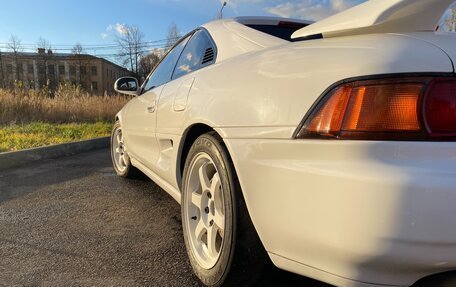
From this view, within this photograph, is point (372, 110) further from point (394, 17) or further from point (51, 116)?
point (51, 116)

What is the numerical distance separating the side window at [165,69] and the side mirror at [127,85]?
408mm

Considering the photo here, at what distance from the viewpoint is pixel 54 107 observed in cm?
1288

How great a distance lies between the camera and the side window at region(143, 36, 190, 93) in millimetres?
3635

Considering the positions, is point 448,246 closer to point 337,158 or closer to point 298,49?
point 337,158

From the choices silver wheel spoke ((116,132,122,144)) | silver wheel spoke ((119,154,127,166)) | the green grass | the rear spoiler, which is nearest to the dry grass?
the green grass

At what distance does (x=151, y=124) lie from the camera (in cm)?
346

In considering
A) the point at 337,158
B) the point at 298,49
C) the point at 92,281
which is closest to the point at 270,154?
the point at 337,158

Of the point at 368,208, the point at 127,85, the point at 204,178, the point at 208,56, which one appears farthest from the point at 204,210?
the point at 127,85

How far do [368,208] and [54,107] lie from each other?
42.6 feet

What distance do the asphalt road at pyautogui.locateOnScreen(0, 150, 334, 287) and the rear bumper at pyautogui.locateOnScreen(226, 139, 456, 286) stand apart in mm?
851

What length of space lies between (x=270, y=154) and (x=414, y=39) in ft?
2.36

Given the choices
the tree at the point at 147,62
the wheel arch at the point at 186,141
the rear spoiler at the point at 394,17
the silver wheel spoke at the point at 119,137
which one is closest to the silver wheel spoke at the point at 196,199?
the wheel arch at the point at 186,141

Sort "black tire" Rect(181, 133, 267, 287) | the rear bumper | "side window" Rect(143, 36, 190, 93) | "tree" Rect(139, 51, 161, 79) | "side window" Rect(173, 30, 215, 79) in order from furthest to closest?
"tree" Rect(139, 51, 161, 79), "side window" Rect(143, 36, 190, 93), "side window" Rect(173, 30, 215, 79), "black tire" Rect(181, 133, 267, 287), the rear bumper

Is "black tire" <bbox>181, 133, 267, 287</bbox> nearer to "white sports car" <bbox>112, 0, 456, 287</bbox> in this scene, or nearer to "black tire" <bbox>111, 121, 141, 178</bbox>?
"white sports car" <bbox>112, 0, 456, 287</bbox>
